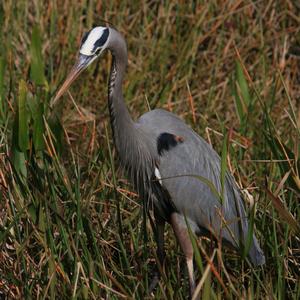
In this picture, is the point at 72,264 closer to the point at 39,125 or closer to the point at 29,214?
the point at 29,214

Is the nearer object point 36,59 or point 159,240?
point 159,240

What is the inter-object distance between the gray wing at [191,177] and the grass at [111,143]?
0.13m

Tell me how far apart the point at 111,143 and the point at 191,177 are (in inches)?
42.2

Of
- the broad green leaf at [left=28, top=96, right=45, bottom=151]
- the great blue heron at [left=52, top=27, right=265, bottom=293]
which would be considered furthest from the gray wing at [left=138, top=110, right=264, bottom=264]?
the broad green leaf at [left=28, top=96, right=45, bottom=151]

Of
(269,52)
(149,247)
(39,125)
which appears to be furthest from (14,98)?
(269,52)

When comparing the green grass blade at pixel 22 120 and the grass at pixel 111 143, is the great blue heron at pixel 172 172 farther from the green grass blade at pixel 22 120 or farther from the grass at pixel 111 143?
the green grass blade at pixel 22 120

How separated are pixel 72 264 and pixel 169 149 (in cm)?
66

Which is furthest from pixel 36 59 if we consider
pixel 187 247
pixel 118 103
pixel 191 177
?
pixel 187 247

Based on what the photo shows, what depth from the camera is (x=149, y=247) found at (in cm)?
381

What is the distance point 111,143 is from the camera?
480cm

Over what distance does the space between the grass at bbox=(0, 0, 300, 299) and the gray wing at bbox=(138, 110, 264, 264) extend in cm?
13

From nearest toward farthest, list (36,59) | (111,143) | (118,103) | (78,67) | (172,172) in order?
(78,67) → (118,103) → (172,172) → (36,59) → (111,143)

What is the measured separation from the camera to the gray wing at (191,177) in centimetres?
375

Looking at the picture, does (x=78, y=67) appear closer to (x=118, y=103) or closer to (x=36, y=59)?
(x=118, y=103)
